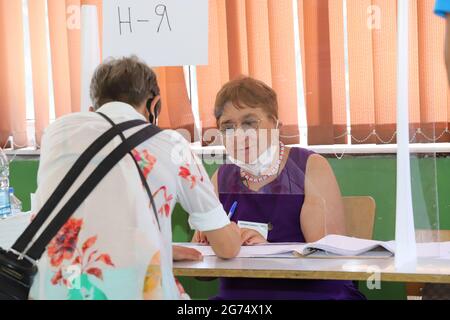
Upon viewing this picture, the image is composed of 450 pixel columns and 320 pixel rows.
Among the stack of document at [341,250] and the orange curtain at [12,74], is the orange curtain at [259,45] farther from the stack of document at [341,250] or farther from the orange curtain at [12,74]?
the orange curtain at [12,74]

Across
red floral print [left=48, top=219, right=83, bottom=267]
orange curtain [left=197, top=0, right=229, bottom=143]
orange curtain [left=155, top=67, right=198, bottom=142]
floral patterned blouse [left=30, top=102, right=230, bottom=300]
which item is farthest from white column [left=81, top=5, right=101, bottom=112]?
red floral print [left=48, top=219, right=83, bottom=267]

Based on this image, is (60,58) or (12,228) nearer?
(12,228)

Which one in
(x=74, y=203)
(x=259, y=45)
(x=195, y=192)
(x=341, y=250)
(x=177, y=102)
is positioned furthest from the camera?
(x=259, y=45)

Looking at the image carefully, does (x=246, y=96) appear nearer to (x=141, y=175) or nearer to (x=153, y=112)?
(x=153, y=112)

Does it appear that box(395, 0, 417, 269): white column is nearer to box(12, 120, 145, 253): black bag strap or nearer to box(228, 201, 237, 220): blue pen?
box(228, 201, 237, 220): blue pen

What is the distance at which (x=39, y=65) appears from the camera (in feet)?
10.3

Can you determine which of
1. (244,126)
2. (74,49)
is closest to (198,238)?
(244,126)

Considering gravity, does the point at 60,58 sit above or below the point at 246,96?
above

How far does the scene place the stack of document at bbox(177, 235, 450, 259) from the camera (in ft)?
5.58

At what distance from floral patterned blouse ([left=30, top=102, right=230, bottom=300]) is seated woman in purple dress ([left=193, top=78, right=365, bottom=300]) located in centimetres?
63

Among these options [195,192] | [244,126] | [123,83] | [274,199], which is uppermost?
[123,83]

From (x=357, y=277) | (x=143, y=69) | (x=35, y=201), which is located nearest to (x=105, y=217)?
(x=35, y=201)

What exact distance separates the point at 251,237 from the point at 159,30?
0.63m

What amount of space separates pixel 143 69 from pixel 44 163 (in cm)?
32
